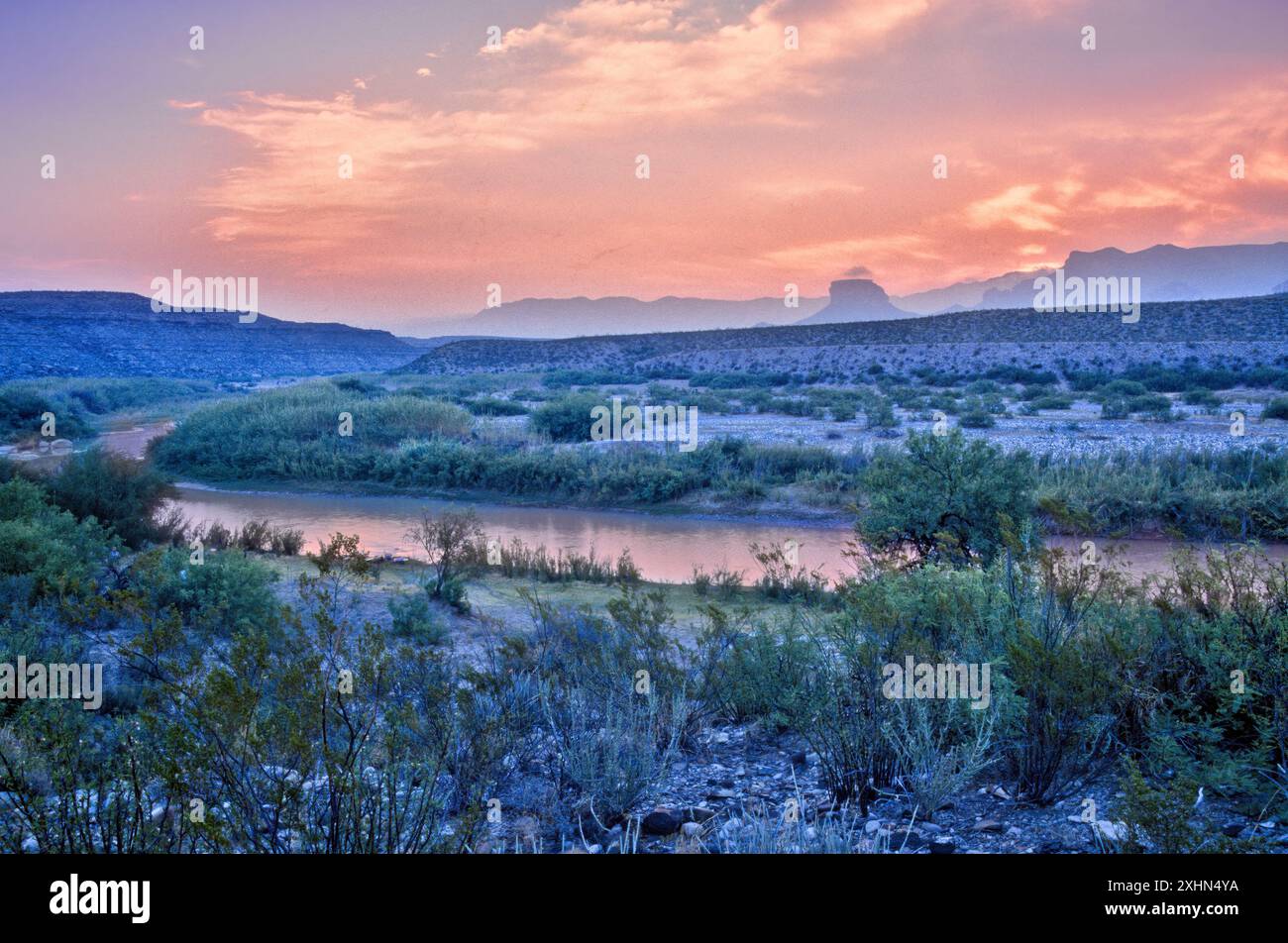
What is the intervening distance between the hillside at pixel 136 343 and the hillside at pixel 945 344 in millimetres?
16878

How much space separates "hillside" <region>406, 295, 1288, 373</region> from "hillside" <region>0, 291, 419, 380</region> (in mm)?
16878

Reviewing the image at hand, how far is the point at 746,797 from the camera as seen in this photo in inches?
186

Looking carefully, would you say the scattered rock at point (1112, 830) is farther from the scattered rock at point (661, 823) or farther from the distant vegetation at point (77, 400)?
the distant vegetation at point (77, 400)

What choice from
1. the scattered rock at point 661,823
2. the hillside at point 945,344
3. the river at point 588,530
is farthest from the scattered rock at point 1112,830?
the hillside at point 945,344

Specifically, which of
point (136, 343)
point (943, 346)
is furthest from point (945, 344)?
point (136, 343)

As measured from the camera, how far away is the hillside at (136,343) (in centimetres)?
6282

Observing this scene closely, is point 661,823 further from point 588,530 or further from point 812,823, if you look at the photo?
point 588,530

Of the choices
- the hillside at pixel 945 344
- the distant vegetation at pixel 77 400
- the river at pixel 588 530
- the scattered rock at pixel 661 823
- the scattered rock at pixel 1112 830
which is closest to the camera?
the scattered rock at pixel 1112 830

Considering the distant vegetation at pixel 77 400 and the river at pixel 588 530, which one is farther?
the distant vegetation at pixel 77 400

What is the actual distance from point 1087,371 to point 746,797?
50187 mm

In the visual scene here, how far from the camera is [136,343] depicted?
7169 cm

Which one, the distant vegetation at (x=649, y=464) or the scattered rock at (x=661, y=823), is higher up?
the distant vegetation at (x=649, y=464)
